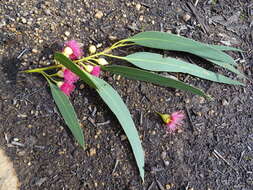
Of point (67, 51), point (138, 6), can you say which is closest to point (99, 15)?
point (138, 6)

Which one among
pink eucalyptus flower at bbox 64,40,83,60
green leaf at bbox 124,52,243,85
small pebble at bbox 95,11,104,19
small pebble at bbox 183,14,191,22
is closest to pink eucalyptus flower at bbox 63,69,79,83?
pink eucalyptus flower at bbox 64,40,83,60

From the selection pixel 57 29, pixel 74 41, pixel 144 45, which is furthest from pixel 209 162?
pixel 57 29

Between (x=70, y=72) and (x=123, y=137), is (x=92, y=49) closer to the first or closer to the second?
(x=70, y=72)

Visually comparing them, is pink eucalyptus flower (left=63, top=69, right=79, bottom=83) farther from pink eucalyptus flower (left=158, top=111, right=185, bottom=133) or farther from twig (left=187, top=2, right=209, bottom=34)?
twig (left=187, top=2, right=209, bottom=34)

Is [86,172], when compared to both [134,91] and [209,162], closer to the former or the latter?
[134,91]

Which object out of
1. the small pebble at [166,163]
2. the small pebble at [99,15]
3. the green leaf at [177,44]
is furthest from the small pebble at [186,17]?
the small pebble at [166,163]

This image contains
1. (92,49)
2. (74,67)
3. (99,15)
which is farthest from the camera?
(99,15)

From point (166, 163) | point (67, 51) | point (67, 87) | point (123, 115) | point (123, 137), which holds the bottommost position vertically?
point (166, 163)

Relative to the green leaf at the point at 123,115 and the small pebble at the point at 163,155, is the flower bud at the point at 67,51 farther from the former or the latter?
the small pebble at the point at 163,155
